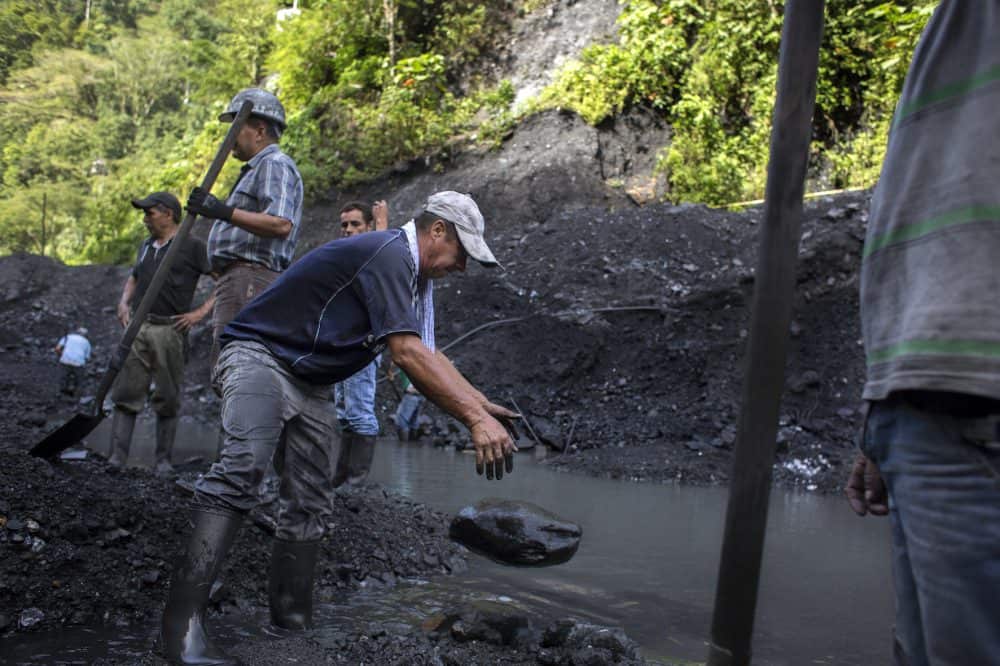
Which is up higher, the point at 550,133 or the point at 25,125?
the point at 550,133

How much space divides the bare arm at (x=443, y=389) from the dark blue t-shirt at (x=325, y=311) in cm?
21

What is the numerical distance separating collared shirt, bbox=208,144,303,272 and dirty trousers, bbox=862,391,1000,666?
3740mm

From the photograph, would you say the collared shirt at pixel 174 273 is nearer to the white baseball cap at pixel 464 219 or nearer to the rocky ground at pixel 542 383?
the rocky ground at pixel 542 383

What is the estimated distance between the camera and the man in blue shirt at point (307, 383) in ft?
9.66

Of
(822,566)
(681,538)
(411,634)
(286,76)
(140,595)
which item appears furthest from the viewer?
(286,76)

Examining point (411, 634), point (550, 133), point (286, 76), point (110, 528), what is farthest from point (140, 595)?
point (286, 76)

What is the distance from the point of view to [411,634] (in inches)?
137

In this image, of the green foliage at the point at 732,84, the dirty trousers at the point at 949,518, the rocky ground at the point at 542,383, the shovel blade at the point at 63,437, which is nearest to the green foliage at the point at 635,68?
the green foliage at the point at 732,84

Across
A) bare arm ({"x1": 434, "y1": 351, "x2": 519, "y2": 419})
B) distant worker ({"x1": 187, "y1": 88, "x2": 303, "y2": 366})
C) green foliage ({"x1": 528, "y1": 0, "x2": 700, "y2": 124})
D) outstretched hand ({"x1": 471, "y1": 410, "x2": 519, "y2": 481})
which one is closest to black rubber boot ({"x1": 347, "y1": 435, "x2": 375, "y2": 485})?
distant worker ({"x1": 187, "y1": 88, "x2": 303, "y2": 366})

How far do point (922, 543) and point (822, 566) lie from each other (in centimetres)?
459

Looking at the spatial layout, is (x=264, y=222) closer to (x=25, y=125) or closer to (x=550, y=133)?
(x=25, y=125)

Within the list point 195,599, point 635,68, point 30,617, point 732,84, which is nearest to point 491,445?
A: point 195,599

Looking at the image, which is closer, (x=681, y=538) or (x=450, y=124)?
(x=681, y=538)

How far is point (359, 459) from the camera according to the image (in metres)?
6.18
